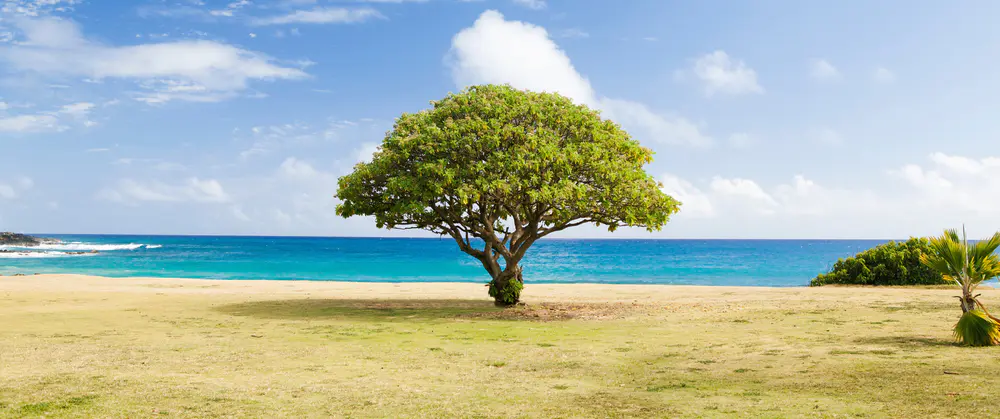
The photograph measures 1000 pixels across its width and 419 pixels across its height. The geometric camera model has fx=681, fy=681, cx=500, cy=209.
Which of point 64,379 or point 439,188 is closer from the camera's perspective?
point 64,379

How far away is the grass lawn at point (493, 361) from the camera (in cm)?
1008

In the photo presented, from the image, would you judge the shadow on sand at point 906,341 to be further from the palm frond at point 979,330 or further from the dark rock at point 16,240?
A: the dark rock at point 16,240

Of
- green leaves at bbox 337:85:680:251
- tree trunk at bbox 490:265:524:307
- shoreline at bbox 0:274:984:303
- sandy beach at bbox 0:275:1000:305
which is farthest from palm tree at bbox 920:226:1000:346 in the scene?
shoreline at bbox 0:274:984:303

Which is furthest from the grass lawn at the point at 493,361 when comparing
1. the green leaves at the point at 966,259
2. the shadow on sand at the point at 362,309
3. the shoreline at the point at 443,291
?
the shoreline at the point at 443,291

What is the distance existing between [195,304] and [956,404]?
26.9 metres

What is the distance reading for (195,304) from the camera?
28359 millimetres

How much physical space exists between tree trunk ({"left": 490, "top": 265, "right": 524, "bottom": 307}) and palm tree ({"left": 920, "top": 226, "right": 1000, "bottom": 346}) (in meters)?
14.3

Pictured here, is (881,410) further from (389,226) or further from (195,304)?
(195,304)

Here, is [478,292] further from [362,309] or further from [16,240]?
[16,240]

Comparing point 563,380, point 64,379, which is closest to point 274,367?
point 64,379

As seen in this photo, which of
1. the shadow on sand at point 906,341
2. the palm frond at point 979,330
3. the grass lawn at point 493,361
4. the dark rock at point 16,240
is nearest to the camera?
the grass lawn at point 493,361

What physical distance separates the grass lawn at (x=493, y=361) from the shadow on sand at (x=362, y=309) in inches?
8.0

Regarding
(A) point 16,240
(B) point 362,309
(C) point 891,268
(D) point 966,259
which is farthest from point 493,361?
(A) point 16,240

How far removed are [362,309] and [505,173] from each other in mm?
8457
